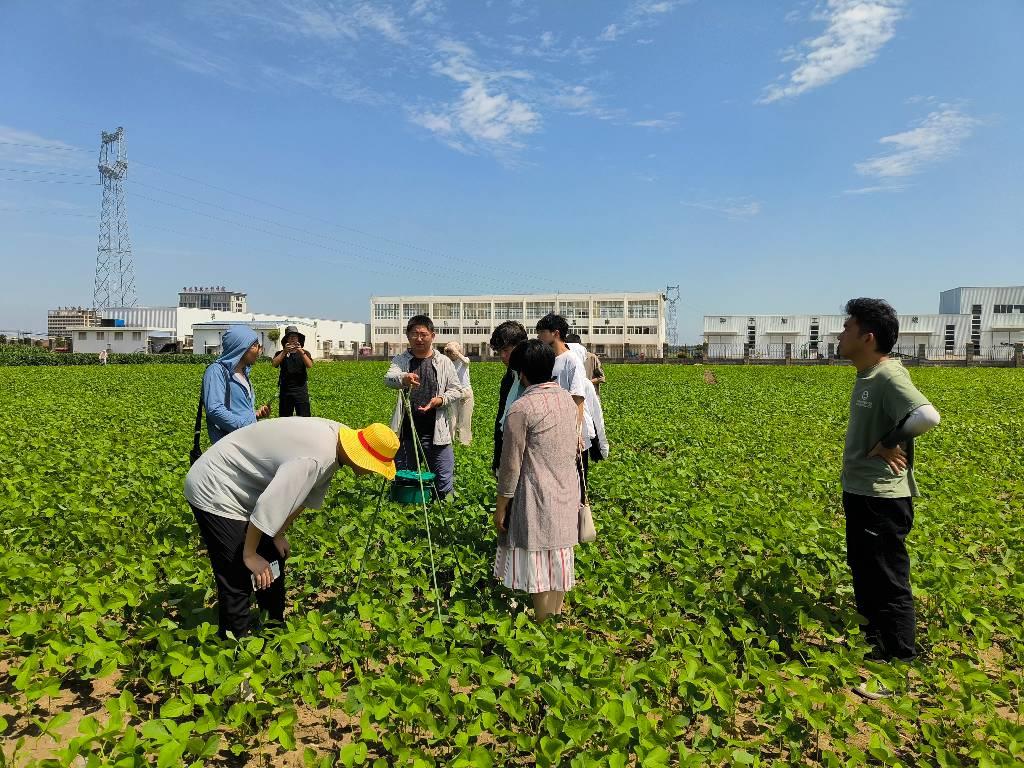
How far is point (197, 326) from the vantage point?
65.6m

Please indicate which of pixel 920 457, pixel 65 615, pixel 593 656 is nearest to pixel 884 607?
pixel 593 656

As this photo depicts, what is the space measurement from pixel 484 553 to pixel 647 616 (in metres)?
1.36

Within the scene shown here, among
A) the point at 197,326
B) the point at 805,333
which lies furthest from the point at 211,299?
the point at 805,333

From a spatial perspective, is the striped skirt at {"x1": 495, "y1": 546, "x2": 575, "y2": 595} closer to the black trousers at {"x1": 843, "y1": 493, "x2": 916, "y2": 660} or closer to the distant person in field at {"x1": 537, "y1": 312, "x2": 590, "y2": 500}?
the distant person in field at {"x1": 537, "y1": 312, "x2": 590, "y2": 500}

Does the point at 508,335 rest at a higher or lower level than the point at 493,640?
higher

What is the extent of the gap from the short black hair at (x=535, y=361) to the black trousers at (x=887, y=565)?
1805 millimetres

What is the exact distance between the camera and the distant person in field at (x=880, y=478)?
10.9 feet

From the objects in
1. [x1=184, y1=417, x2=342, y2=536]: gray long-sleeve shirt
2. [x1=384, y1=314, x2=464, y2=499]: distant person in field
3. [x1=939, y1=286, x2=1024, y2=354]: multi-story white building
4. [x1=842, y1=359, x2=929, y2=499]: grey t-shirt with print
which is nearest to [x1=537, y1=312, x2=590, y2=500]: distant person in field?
[x1=384, y1=314, x2=464, y2=499]: distant person in field

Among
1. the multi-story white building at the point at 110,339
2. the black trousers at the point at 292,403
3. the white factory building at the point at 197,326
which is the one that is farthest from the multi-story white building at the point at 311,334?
the black trousers at the point at 292,403

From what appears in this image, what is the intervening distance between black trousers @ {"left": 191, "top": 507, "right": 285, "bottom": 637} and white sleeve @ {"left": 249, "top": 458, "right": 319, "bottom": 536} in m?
0.35

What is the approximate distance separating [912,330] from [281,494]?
79365 millimetres

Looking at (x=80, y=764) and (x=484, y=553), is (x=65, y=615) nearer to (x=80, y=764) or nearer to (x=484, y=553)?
(x=80, y=764)

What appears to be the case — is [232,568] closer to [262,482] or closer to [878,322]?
[262,482]

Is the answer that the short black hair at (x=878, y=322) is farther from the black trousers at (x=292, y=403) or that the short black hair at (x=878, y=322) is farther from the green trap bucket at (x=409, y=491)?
the black trousers at (x=292, y=403)
